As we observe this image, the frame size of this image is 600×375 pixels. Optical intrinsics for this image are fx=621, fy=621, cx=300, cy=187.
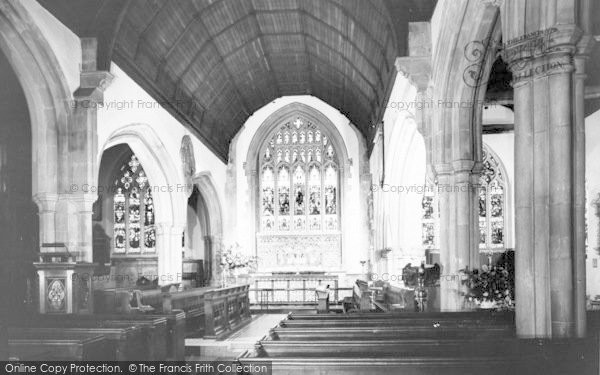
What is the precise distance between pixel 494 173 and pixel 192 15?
837 cm

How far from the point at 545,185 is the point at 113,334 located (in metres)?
3.97

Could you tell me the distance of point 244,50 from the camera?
16.1 m

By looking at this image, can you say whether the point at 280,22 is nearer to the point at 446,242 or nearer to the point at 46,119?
the point at 46,119

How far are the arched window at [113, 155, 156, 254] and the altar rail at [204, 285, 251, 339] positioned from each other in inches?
210

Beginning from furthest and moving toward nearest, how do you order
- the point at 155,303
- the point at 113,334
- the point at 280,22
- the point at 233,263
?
the point at 233,263, the point at 280,22, the point at 155,303, the point at 113,334

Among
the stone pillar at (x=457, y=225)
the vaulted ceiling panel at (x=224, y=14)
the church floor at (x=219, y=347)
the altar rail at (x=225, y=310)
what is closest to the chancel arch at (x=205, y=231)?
the altar rail at (x=225, y=310)

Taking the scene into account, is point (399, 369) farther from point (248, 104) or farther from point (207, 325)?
point (248, 104)

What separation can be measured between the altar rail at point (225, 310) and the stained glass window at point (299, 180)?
21.6ft

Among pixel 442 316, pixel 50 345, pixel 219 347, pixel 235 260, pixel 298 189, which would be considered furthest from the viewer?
pixel 298 189

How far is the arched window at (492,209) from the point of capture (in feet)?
51.9

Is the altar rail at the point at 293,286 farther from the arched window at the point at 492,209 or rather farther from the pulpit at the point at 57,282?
the pulpit at the point at 57,282

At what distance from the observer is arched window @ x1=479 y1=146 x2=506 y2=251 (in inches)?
622

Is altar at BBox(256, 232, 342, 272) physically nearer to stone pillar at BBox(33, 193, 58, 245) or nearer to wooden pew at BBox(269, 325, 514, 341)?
stone pillar at BBox(33, 193, 58, 245)

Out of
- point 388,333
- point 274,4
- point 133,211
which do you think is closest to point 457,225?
point 388,333
